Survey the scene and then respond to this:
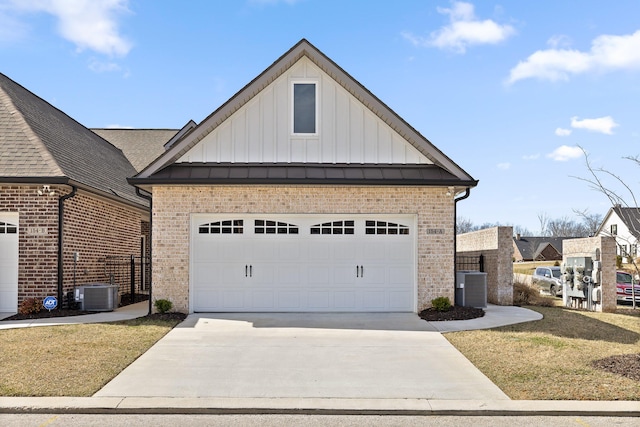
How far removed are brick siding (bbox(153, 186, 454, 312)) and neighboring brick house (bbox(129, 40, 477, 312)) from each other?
1.0 inches

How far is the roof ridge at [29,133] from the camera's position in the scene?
14320 millimetres

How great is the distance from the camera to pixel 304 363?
9109mm

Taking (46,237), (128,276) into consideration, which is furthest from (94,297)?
(128,276)

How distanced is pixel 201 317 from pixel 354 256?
3.95 metres

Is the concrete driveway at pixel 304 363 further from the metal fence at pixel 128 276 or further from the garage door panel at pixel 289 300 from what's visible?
the metal fence at pixel 128 276

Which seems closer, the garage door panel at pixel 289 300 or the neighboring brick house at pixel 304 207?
the neighboring brick house at pixel 304 207

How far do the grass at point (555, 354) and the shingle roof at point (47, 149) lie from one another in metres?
10.5

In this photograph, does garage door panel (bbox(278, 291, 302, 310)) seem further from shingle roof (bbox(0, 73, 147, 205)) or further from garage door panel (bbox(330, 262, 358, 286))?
shingle roof (bbox(0, 73, 147, 205))

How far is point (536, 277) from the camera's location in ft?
82.2

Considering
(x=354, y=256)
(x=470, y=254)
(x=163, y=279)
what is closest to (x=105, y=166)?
(x=163, y=279)

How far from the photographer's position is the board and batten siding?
1426cm

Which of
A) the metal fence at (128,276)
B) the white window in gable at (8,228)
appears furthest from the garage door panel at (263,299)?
the white window in gable at (8,228)

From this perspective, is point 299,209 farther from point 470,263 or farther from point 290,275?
point 470,263

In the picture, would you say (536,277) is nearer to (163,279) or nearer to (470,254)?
(470,254)
